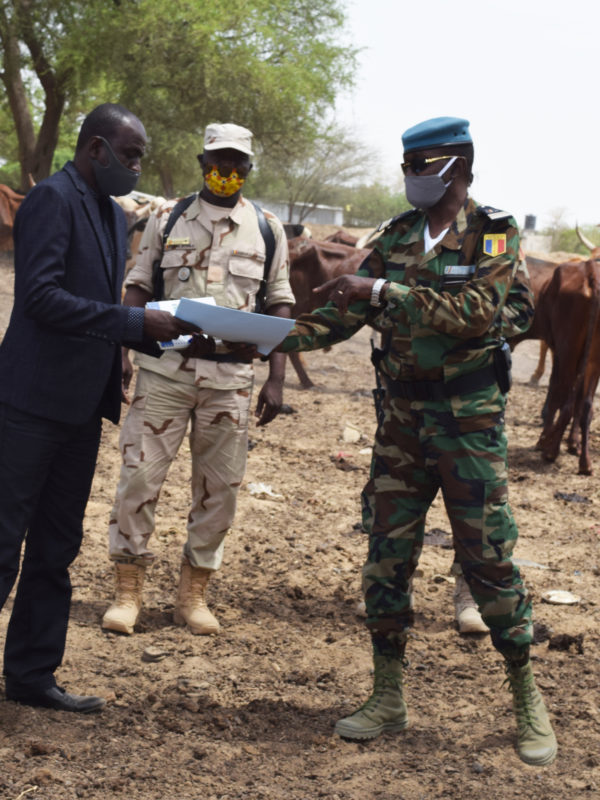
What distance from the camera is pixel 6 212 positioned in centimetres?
1812

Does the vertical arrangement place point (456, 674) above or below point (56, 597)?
below

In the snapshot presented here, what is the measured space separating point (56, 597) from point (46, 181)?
5.12 feet

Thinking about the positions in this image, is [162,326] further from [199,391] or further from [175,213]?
[175,213]

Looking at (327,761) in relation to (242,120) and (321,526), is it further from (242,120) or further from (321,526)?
(242,120)

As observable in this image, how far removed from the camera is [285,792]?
3131 mm

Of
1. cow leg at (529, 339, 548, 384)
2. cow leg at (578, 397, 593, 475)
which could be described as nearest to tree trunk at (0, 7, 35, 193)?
cow leg at (529, 339, 548, 384)

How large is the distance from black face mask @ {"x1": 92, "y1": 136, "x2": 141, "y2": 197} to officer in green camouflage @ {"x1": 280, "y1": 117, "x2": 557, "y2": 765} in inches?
33.5

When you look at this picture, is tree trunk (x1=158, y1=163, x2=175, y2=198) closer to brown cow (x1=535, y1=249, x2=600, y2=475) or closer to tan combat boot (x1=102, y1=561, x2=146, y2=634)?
brown cow (x1=535, y1=249, x2=600, y2=475)

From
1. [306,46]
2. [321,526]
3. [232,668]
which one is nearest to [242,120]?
[306,46]

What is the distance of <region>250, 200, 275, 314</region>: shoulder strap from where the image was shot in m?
4.62

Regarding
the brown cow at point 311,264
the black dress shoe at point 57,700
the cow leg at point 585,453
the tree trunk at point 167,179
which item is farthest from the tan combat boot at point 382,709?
the tree trunk at point 167,179

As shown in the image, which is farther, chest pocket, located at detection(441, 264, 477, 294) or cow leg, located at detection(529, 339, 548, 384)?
cow leg, located at detection(529, 339, 548, 384)

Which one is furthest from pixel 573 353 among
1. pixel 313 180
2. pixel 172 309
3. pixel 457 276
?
pixel 313 180

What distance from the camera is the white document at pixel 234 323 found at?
324 centimetres
